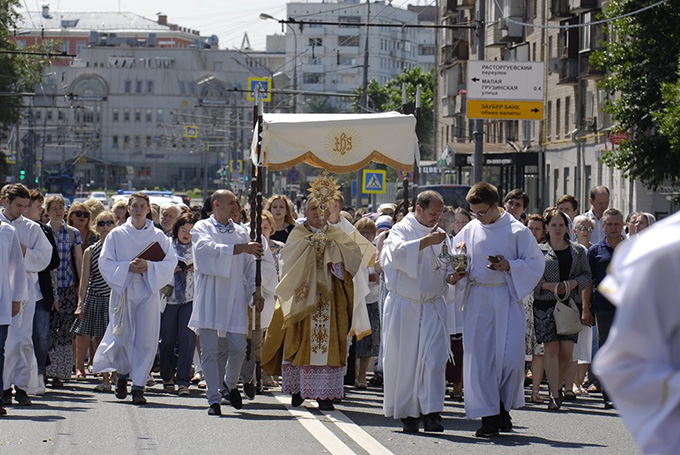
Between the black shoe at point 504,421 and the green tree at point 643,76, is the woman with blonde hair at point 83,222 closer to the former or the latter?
the black shoe at point 504,421

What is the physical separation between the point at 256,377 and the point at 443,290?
135 inches

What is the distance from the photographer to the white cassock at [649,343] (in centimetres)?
292

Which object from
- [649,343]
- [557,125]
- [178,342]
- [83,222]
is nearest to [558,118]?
[557,125]

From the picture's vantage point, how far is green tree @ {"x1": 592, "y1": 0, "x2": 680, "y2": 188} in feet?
97.8

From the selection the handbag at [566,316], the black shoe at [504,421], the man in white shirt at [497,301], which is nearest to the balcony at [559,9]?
the handbag at [566,316]

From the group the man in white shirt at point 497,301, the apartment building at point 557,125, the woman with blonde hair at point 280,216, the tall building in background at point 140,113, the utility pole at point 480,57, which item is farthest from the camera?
the tall building in background at point 140,113

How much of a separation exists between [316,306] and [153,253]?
1.74 metres

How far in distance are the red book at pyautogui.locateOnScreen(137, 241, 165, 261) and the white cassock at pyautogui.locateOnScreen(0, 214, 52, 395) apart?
2.77ft

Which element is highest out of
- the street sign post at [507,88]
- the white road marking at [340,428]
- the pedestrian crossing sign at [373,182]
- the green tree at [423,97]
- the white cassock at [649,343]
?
the green tree at [423,97]

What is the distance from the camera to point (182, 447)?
9.36m

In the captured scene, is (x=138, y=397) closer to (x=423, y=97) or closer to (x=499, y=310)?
(x=499, y=310)

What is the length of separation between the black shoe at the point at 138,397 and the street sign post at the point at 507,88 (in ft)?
59.5

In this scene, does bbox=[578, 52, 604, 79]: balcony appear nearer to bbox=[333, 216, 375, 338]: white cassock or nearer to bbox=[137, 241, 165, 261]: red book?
bbox=[333, 216, 375, 338]: white cassock

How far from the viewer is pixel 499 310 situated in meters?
10.4
